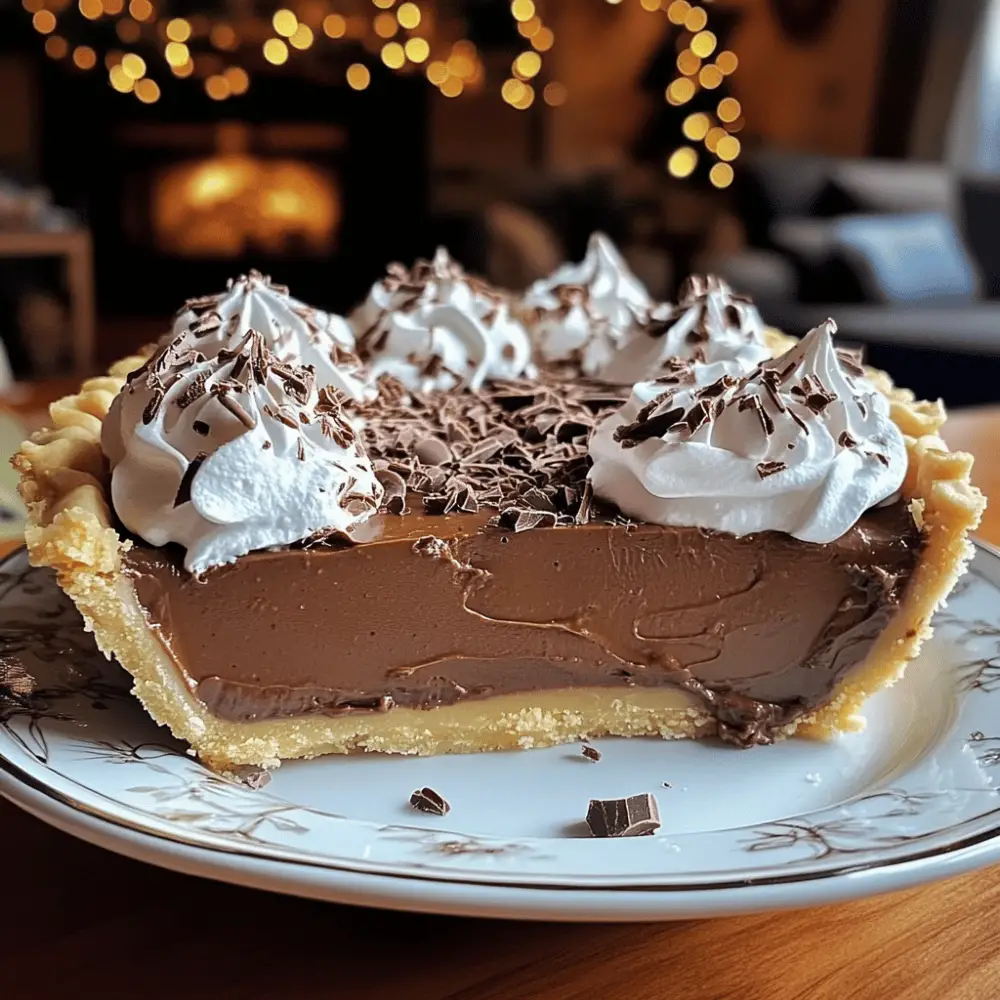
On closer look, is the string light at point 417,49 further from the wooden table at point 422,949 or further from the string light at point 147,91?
the wooden table at point 422,949

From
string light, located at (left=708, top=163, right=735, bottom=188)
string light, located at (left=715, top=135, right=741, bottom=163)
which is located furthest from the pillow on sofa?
string light, located at (left=715, top=135, right=741, bottom=163)

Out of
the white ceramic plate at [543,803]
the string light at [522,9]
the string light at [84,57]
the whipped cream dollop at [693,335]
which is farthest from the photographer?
the string light at [522,9]

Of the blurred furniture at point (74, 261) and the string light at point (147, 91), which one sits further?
the string light at point (147, 91)

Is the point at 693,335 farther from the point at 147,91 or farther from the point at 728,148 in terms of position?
the point at 728,148

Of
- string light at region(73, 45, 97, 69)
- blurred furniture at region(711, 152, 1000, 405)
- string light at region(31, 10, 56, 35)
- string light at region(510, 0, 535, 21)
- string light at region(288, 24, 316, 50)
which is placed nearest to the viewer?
blurred furniture at region(711, 152, 1000, 405)

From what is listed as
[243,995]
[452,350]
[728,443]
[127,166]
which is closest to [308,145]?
[127,166]

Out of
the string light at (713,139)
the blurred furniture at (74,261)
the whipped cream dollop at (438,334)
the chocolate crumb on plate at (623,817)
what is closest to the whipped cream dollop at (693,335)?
the whipped cream dollop at (438,334)

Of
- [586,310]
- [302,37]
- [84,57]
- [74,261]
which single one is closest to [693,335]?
[586,310]

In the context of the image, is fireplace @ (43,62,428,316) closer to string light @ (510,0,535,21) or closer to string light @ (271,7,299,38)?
string light @ (271,7,299,38)
